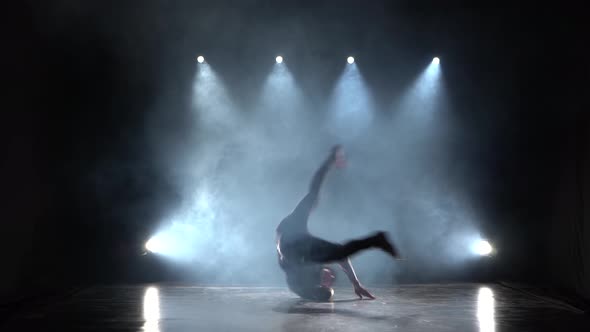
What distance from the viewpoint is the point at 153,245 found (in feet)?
27.7

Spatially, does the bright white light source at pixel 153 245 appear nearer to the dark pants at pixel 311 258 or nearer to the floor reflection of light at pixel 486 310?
the dark pants at pixel 311 258

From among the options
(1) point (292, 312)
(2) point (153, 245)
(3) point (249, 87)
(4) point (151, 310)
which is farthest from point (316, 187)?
(2) point (153, 245)

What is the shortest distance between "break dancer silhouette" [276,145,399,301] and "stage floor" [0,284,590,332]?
0.18 meters

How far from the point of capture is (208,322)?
4.36 meters

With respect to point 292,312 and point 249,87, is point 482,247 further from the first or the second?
point 292,312

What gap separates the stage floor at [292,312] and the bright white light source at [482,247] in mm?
1766

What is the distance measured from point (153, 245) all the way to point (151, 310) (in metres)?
3.51

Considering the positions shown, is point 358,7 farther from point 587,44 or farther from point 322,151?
point 587,44

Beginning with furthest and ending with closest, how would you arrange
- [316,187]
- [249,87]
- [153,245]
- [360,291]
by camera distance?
[249,87] < [153,245] < [360,291] < [316,187]

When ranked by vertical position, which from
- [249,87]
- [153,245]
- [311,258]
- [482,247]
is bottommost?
[311,258]

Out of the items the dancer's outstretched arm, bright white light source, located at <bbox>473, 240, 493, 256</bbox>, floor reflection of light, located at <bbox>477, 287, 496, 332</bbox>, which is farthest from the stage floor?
bright white light source, located at <bbox>473, 240, 493, 256</bbox>

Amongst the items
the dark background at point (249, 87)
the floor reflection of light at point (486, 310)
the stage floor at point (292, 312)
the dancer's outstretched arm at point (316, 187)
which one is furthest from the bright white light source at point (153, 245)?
the floor reflection of light at point (486, 310)

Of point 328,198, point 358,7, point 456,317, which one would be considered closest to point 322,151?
point 328,198

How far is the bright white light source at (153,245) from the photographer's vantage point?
8375mm
